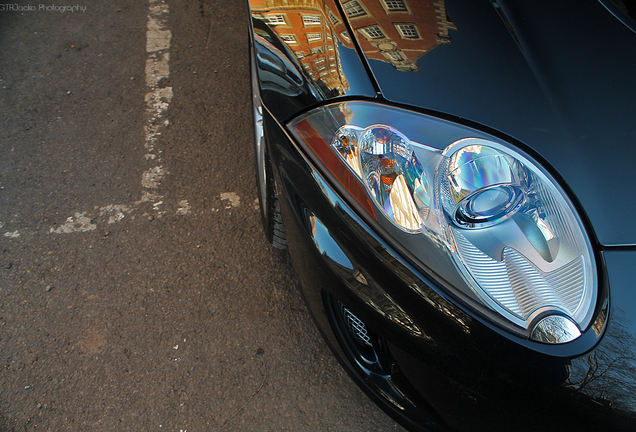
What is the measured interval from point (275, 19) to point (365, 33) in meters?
A: 0.38

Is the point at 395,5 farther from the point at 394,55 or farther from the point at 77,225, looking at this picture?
the point at 77,225

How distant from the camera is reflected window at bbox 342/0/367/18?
4.25 ft

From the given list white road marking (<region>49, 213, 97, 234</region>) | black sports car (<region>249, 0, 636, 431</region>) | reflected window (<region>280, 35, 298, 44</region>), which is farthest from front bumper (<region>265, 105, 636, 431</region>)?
white road marking (<region>49, 213, 97, 234</region>)

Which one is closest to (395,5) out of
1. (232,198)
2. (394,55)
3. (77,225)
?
(394,55)

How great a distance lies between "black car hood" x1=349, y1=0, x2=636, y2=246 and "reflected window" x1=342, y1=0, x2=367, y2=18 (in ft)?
0.14

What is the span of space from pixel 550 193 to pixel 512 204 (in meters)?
0.09

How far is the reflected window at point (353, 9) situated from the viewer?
1294 mm

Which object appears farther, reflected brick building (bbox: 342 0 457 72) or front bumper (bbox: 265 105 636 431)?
reflected brick building (bbox: 342 0 457 72)

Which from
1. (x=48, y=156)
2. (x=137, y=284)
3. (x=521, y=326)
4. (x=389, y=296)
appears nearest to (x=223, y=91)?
(x=48, y=156)

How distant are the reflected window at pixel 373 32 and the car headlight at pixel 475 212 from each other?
9.8 inches

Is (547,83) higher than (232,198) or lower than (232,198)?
higher

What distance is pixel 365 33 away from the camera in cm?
125

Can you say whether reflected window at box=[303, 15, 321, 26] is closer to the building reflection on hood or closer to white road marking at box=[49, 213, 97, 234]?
the building reflection on hood

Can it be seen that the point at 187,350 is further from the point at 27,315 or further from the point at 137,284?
the point at 27,315
